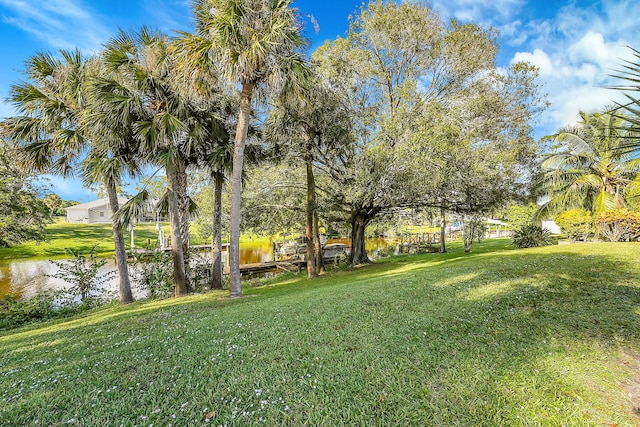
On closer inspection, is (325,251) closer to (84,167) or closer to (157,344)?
(84,167)

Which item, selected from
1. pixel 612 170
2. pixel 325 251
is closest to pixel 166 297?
pixel 325 251

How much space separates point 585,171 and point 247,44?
64.1 feet

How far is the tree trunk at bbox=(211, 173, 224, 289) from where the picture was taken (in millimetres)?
10227

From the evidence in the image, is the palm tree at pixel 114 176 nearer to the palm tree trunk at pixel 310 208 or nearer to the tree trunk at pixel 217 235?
the tree trunk at pixel 217 235

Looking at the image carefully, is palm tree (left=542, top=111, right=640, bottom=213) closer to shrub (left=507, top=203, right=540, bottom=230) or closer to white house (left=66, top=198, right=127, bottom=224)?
shrub (left=507, top=203, right=540, bottom=230)

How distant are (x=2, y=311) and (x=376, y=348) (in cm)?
1157

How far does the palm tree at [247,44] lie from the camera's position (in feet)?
25.0

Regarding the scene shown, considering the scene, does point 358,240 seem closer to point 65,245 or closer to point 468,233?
point 468,233

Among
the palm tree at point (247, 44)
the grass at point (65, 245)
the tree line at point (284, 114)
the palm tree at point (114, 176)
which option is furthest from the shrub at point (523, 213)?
the grass at point (65, 245)

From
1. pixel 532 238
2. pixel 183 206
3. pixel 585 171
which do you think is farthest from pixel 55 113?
pixel 585 171

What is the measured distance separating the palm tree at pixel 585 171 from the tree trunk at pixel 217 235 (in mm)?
18033

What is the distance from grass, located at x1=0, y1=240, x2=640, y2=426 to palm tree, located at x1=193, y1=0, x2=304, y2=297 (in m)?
4.67

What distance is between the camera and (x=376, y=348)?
3488mm

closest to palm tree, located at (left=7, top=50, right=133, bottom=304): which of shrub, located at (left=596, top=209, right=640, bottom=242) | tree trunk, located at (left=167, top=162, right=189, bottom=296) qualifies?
tree trunk, located at (left=167, top=162, right=189, bottom=296)
